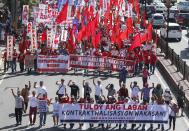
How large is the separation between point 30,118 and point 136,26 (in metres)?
26.0

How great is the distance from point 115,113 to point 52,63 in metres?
11.5

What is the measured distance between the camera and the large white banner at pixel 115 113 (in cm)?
2406

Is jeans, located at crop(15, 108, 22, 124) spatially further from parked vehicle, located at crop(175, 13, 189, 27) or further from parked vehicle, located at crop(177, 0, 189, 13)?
parked vehicle, located at crop(177, 0, 189, 13)

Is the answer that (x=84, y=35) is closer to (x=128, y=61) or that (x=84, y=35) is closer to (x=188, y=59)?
(x=128, y=61)

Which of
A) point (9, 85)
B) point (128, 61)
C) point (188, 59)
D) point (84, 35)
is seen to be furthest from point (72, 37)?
point (188, 59)

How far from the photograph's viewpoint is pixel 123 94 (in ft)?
87.4

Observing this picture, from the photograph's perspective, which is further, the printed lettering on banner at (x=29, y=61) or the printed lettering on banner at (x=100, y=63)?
the printed lettering on banner at (x=100, y=63)

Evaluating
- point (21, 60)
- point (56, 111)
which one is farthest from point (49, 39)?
point (56, 111)

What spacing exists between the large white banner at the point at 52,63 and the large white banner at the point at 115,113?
1122 cm

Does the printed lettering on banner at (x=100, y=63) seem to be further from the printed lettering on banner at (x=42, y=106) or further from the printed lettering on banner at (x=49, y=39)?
the printed lettering on banner at (x=42, y=106)

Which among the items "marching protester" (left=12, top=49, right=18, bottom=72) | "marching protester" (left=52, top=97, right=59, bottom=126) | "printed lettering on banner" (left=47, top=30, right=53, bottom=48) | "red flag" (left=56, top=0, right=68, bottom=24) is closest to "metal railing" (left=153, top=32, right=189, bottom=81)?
"red flag" (left=56, top=0, right=68, bottom=24)

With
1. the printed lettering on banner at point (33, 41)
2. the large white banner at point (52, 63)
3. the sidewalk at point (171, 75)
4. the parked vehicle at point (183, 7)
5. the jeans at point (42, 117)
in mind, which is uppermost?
the parked vehicle at point (183, 7)

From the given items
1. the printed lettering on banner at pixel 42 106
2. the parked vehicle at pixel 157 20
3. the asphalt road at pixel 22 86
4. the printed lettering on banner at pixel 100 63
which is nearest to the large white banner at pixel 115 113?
the asphalt road at pixel 22 86

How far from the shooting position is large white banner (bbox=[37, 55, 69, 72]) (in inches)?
1377
